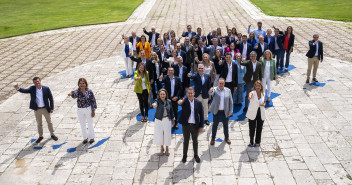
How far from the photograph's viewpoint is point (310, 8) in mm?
27125

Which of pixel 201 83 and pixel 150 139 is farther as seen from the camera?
pixel 201 83

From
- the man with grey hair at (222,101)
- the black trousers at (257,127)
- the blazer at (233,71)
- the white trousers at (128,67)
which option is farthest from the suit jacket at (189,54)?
the black trousers at (257,127)

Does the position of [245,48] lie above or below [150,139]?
above

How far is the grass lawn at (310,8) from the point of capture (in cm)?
2394

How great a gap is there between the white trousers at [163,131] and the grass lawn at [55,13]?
1789cm

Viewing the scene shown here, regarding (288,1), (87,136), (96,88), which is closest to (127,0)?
(288,1)

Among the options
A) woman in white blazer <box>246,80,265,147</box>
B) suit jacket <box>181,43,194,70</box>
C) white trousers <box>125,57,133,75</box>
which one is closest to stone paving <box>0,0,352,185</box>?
woman in white blazer <box>246,80,265,147</box>

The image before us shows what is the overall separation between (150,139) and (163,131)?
1.10 m

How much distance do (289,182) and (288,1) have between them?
93.7ft

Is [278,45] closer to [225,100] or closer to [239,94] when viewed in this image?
[239,94]

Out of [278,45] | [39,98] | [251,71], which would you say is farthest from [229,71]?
[39,98]

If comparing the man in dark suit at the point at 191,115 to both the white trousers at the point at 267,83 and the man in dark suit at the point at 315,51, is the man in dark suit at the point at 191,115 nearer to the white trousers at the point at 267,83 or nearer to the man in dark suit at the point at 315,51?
the white trousers at the point at 267,83

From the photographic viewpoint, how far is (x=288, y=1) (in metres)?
31.2

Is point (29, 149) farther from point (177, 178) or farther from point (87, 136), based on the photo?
point (177, 178)
